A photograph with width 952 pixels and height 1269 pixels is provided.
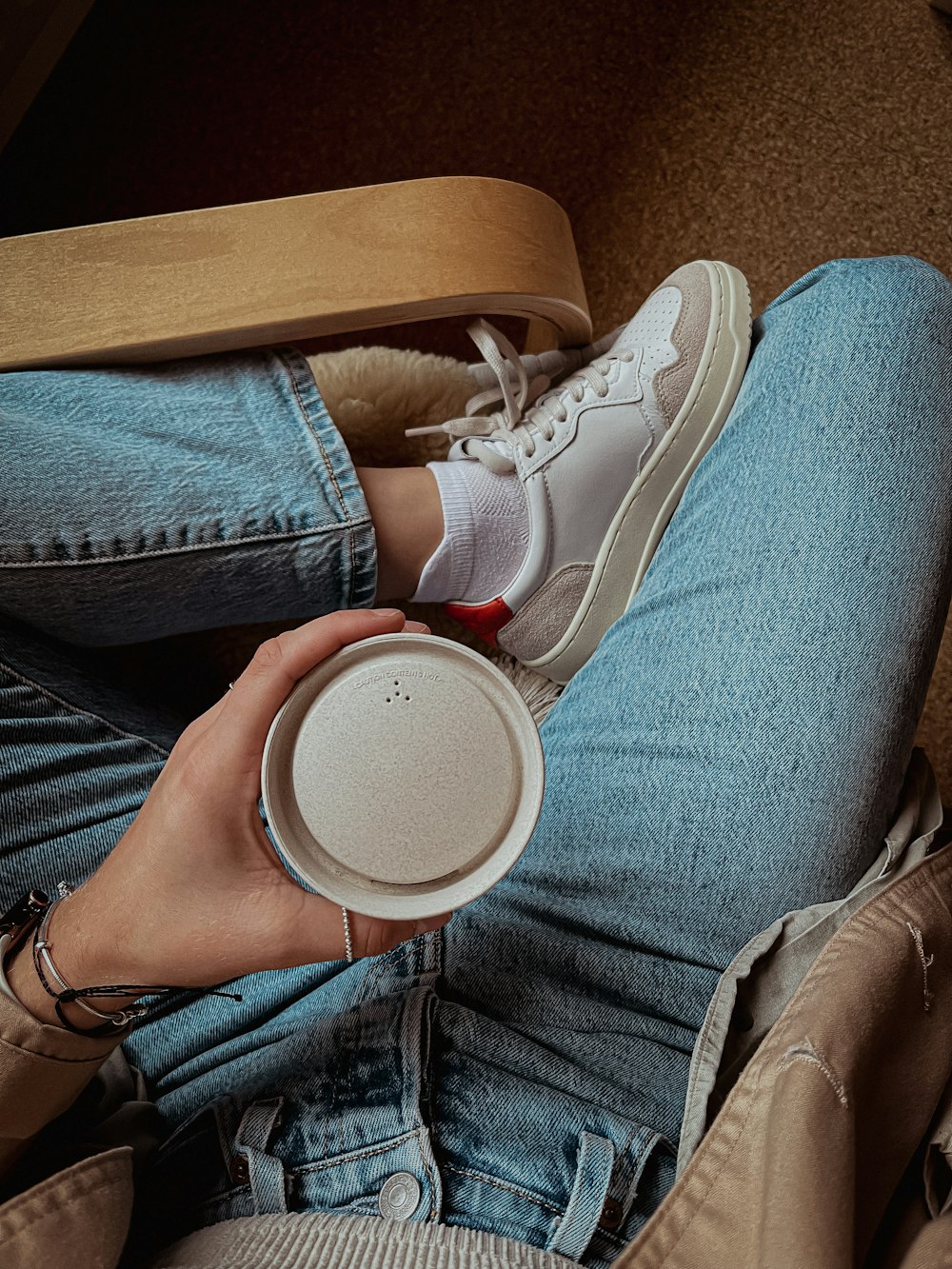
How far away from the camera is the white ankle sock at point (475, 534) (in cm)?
78

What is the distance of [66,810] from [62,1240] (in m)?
0.28

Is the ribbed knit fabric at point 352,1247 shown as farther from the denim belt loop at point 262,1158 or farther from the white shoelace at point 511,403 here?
the white shoelace at point 511,403

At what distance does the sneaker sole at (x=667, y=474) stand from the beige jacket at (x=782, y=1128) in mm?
321

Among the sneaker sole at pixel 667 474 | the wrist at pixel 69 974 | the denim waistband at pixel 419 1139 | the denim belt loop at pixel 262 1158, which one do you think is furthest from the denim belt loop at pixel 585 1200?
the sneaker sole at pixel 667 474

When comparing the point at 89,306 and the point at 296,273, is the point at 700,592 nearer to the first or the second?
the point at 296,273

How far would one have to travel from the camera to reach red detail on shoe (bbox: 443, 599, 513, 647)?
2.70ft

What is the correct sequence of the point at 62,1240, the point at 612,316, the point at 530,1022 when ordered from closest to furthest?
the point at 62,1240, the point at 530,1022, the point at 612,316

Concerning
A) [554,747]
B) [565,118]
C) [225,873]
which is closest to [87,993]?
[225,873]

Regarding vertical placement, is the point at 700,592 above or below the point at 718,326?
below

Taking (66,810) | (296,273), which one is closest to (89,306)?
(296,273)

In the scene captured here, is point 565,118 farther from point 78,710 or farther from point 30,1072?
point 30,1072

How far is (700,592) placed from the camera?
0.66 meters

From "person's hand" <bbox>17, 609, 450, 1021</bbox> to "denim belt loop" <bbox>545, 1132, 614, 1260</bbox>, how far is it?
0.17 meters

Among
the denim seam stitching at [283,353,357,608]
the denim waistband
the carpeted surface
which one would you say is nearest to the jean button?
the denim waistband
